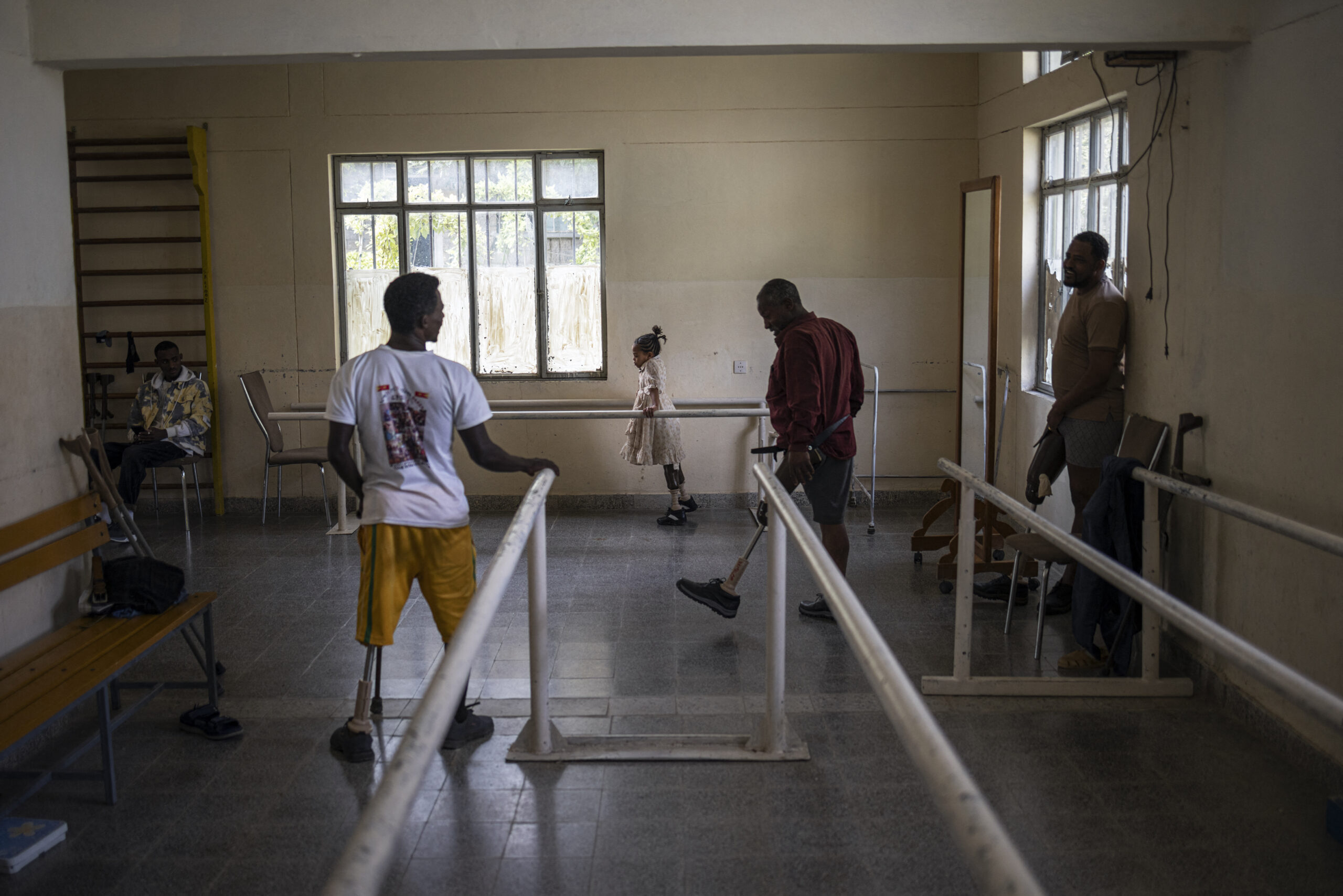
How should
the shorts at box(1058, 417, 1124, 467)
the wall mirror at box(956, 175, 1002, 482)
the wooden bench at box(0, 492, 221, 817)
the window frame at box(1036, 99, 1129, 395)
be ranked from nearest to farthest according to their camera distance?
the wooden bench at box(0, 492, 221, 817)
the shorts at box(1058, 417, 1124, 467)
the window frame at box(1036, 99, 1129, 395)
the wall mirror at box(956, 175, 1002, 482)

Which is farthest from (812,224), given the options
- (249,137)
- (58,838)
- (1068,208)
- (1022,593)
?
(58,838)

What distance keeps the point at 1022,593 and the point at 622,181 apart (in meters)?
3.88

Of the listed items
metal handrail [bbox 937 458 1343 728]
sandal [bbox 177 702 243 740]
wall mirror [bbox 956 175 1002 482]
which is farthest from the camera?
wall mirror [bbox 956 175 1002 482]

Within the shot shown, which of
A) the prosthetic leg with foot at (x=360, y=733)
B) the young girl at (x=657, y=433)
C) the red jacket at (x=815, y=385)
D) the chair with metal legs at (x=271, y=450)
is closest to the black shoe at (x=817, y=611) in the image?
the red jacket at (x=815, y=385)

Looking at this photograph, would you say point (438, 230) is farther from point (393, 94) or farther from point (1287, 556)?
point (1287, 556)

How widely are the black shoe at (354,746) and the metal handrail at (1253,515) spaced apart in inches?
106

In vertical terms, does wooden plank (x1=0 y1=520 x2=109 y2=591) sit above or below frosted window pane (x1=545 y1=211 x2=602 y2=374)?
below

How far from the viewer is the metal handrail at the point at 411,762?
1.28 metres

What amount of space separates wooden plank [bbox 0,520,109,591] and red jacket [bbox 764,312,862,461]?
104 inches

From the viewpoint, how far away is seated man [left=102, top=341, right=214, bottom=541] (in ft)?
23.4

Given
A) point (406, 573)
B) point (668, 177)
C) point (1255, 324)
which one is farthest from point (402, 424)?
point (668, 177)

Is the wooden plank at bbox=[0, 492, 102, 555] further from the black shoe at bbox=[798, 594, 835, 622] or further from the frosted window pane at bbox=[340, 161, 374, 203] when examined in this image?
the frosted window pane at bbox=[340, 161, 374, 203]

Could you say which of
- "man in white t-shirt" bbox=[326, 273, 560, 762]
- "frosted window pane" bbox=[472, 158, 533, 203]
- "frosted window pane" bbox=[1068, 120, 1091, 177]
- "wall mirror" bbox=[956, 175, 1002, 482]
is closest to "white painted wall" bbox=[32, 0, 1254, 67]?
"man in white t-shirt" bbox=[326, 273, 560, 762]

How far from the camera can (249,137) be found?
7652mm
